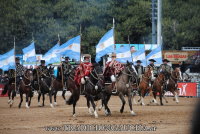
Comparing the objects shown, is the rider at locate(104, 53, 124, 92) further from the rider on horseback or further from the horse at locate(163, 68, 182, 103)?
the horse at locate(163, 68, 182, 103)

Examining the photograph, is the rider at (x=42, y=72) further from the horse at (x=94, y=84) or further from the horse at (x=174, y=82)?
the horse at (x=94, y=84)

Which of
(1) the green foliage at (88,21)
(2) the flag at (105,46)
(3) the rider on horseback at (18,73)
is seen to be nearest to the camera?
(2) the flag at (105,46)

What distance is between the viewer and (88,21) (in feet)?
193

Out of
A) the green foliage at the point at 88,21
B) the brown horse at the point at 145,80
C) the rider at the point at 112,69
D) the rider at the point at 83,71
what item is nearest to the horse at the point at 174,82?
the brown horse at the point at 145,80

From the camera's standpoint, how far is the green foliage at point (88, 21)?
2237 inches

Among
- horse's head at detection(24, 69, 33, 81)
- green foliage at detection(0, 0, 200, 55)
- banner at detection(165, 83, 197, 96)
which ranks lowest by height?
banner at detection(165, 83, 197, 96)

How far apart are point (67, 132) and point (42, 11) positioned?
156ft

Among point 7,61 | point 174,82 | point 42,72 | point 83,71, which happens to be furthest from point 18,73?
point 83,71

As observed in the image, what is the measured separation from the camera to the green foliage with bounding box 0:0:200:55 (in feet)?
186

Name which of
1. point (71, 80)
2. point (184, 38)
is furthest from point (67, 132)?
point (184, 38)

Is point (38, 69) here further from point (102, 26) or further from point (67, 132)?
point (102, 26)

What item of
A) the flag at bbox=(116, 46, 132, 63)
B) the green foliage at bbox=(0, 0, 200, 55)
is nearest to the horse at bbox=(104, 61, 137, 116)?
the flag at bbox=(116, 46, 132, 63)

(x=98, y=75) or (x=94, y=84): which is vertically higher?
(x=98, y=75)

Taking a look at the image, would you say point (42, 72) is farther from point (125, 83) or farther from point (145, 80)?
point (125, 83)
